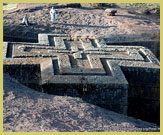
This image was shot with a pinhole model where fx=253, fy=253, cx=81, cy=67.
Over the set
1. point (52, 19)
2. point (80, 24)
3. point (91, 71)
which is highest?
point (52, 19)

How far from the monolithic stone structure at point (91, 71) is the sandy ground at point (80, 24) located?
2313 mm

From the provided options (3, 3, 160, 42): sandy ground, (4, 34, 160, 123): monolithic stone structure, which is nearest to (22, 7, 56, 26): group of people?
(3, 3, 160, 42): sandy ground

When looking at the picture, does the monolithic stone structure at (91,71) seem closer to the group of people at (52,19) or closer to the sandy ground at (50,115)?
the sandy ground at (50,115)

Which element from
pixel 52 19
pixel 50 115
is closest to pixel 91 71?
pixel 50 115

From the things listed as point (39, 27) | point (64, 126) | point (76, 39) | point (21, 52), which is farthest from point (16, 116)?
point (39, 27)

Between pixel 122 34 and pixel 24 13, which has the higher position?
pixel 24 13

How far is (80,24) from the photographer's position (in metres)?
11.2

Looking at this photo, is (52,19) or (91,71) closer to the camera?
(91,71)

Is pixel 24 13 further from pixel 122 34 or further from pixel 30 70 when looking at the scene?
pixel 30 70

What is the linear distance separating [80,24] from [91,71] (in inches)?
222

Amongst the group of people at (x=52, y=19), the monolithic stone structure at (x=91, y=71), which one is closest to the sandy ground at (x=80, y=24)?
the group of people at (x=52, y=19)

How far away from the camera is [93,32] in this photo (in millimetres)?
10578

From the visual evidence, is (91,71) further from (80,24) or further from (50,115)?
(80,24)

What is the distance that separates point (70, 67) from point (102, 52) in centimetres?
153
